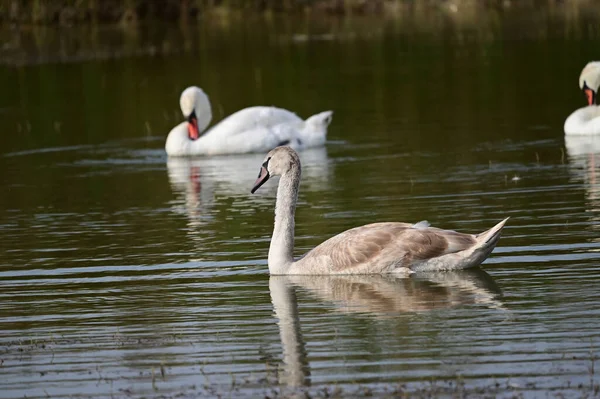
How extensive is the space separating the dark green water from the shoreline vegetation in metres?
12.0

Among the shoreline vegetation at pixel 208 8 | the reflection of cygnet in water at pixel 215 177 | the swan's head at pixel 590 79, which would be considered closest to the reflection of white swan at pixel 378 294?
the reflection of cygnet in water at pixel 215 177

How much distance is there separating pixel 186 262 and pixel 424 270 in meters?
2.33

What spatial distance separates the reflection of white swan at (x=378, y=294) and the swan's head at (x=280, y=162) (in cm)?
99

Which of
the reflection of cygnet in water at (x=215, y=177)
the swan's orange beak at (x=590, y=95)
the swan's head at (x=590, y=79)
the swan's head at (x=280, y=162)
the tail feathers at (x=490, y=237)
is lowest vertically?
the reflection of cygnet in water at (x=215, y=177)

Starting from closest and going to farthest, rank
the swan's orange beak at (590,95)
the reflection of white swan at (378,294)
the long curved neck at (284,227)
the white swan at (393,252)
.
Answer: the reflection of white swan at (378,294) → the white swan at (393,252) → the long curved neck at (284,227) → the swan's orange beak at (590,95)

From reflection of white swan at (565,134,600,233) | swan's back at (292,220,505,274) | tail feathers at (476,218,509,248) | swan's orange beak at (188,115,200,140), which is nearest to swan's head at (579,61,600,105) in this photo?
reflection of white swan at (565,134,600,233)

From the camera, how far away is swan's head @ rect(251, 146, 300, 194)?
1195 centimetres

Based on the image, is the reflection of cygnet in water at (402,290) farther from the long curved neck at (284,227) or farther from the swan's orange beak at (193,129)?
the swan's orange beak at (193,129)

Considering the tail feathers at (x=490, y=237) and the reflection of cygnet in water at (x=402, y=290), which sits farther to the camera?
the tail feathers at (x=490, y=237)

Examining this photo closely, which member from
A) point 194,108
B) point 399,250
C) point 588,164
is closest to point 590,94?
point 588,164

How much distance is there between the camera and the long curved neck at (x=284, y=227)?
11.6 m

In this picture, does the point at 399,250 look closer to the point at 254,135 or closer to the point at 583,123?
the point at 583,123

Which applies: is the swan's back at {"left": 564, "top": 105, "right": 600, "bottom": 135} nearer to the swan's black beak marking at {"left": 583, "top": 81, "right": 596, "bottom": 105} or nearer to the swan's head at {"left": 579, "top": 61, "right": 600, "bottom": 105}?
the swan's head at {"left": 579, "top": 61, "right": 600, "bottom": 105}

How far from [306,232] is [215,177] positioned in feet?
18.2
